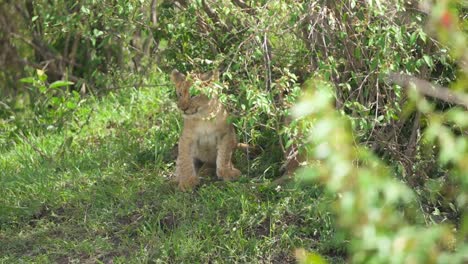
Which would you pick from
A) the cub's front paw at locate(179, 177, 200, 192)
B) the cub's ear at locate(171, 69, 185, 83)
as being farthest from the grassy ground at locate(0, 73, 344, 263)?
the cub's ear at locate(171, 69, 185, 83)

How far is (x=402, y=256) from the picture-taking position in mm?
2119

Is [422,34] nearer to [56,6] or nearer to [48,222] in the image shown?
[48,222]

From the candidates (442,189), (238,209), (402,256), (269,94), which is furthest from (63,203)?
(402,256)

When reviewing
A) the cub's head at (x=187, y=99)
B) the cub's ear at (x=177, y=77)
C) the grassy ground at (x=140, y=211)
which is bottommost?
the grassy ground at (x=140, y=211)

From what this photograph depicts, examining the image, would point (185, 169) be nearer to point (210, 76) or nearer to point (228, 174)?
point (228, 174)

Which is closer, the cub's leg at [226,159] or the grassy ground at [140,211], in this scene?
the grassy ground at [140,211]

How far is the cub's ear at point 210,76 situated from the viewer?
5.64 meters

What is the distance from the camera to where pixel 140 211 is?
19.7ft

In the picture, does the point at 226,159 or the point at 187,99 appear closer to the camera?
the point at 187,99

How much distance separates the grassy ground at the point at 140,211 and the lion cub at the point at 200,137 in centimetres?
11

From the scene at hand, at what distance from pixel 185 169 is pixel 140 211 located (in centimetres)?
46

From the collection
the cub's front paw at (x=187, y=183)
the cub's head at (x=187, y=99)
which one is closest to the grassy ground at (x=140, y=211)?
the cub's front paw at (x=187, y=183)

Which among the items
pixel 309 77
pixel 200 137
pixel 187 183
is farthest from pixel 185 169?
pixel 309 77

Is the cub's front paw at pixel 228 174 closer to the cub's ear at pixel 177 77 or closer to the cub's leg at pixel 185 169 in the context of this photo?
the cub's leg at pixel 185 169
